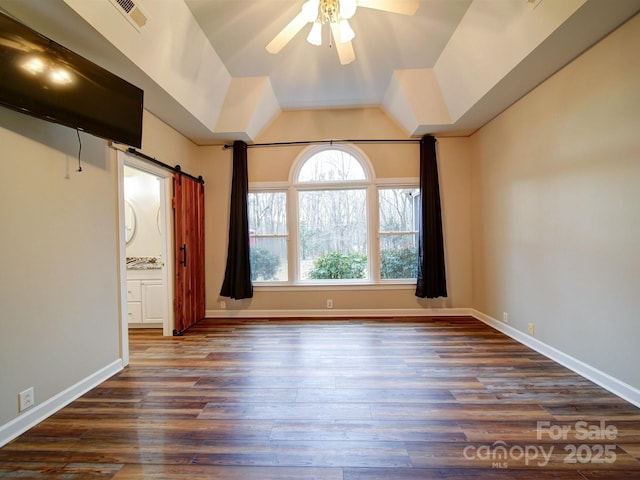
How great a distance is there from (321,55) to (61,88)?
2384 millimetres

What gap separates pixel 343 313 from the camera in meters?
4.20

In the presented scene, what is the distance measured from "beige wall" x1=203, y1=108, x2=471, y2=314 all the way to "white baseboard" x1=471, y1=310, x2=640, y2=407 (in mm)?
1007

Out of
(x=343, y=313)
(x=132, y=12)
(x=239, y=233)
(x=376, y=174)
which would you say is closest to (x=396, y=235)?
(x=376, y=174)

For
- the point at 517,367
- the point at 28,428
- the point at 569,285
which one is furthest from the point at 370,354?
the point at 28,428

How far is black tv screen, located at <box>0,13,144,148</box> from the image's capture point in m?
1.53

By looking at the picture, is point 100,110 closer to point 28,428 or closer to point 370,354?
point 28,428

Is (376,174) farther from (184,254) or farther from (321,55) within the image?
(184,254)

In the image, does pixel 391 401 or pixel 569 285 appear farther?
pixel 569 285

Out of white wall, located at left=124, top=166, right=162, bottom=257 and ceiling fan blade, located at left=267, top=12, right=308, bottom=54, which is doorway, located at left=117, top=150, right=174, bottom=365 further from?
ceiling fan blade, located at left=267, top=12, right=308, bottom=54

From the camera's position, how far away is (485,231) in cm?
378

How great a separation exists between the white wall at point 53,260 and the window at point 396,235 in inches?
138

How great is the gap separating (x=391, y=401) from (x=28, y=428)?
2.54 m

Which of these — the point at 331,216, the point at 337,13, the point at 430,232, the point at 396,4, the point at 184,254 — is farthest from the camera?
the point at 331,216

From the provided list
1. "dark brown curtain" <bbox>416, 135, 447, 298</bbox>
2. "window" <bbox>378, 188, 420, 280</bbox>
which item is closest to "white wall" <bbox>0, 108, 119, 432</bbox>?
"window" <bbox>378, 188, 420, 280</bbox>
